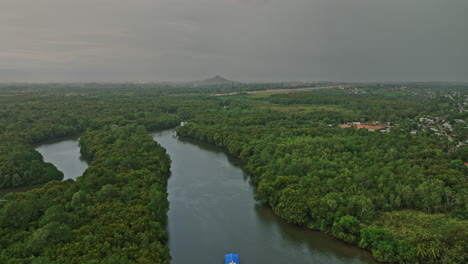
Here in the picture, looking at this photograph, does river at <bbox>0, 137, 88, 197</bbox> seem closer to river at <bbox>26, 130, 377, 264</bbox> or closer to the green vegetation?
river at <bbox>26, 130, 377, 264</bbox>

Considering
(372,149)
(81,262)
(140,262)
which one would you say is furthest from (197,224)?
(372,149)

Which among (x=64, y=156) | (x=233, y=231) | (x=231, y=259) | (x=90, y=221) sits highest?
(x=90, y=221)

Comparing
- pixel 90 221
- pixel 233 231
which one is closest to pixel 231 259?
pixel 233 231

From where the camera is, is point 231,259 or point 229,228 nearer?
point 231,259

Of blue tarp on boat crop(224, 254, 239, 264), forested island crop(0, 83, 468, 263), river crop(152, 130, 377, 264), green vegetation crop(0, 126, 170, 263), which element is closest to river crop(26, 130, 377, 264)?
river crop(152, 130, 377, 264)

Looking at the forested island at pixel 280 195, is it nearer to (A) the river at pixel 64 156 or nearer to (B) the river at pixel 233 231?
(B) the river at pixel 233 231

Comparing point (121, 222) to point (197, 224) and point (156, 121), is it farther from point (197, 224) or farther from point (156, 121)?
point (156, 121)

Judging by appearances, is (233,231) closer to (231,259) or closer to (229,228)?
(229,228)

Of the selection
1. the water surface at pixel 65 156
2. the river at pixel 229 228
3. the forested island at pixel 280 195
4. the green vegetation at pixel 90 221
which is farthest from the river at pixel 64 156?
the green vegetation at pixel 90 221

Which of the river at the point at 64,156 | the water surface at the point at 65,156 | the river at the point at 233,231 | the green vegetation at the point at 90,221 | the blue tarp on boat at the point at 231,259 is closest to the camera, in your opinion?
the green vegetation at the point at 90,221
